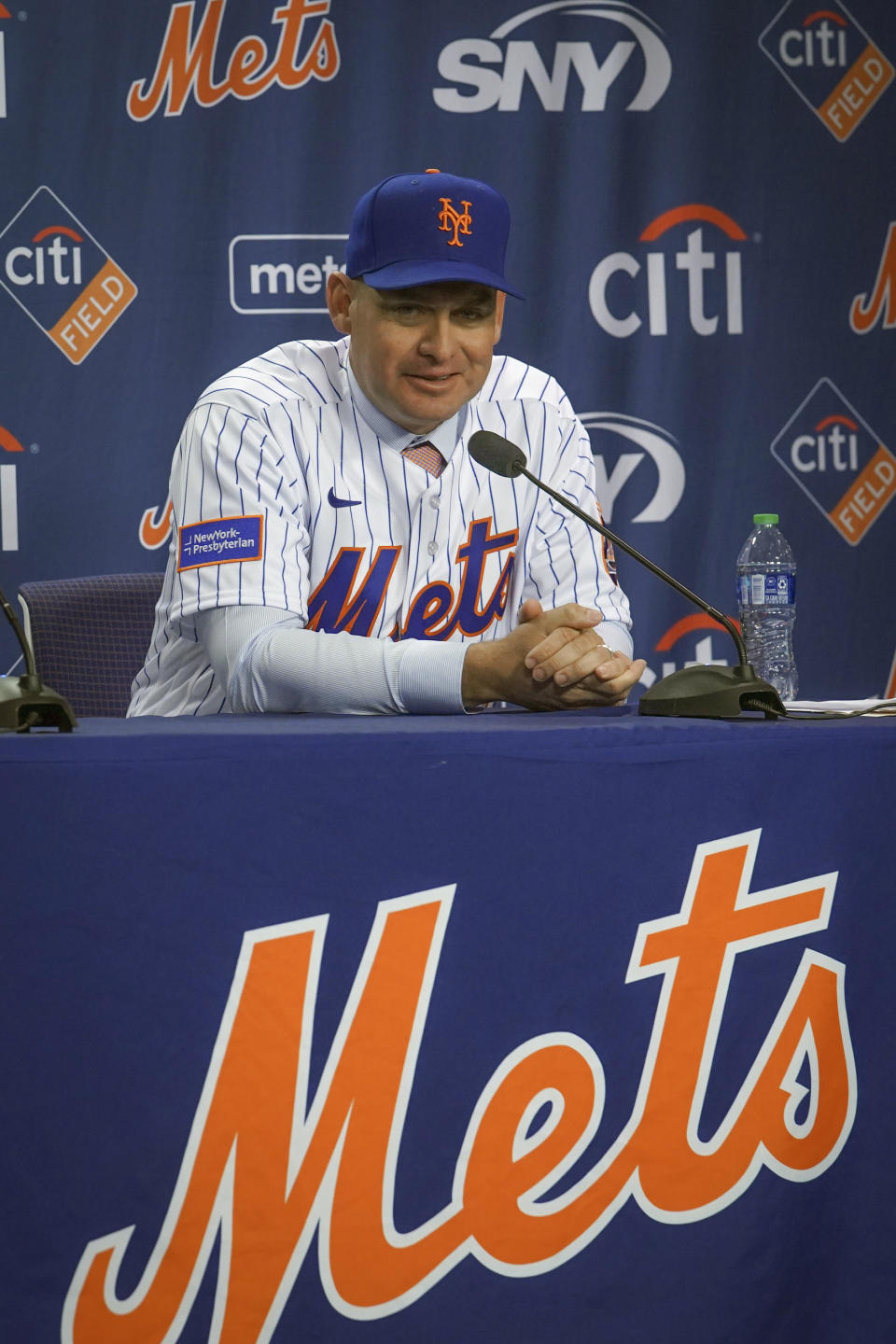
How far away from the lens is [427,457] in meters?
1.61

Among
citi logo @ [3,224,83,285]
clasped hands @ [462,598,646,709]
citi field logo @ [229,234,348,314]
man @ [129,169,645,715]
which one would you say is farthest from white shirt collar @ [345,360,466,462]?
citi logo @ [3,224,83,285]

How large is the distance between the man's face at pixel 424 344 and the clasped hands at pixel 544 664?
1.40 feet

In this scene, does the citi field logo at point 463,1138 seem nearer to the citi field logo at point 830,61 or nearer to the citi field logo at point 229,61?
the citi field logo at point 229,61

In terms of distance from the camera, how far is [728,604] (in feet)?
10.0

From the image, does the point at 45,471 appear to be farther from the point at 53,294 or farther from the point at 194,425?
the point at 194,425

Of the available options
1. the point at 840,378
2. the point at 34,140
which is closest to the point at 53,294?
the point at 34,140

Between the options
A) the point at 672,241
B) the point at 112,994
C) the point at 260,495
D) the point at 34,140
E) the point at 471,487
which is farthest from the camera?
the point at 672,241

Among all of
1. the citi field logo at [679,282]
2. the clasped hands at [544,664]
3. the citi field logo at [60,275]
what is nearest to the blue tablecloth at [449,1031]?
the clasped hands at [544,664]

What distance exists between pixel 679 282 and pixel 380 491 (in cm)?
172

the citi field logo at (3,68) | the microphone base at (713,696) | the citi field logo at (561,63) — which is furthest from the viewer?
the citi field logo at (561,63)

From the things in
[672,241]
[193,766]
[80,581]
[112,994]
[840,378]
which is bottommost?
[112,994]

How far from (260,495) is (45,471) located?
153cm

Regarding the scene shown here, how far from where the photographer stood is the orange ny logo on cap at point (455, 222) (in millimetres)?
1473

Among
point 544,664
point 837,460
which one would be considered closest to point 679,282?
point 837,460
